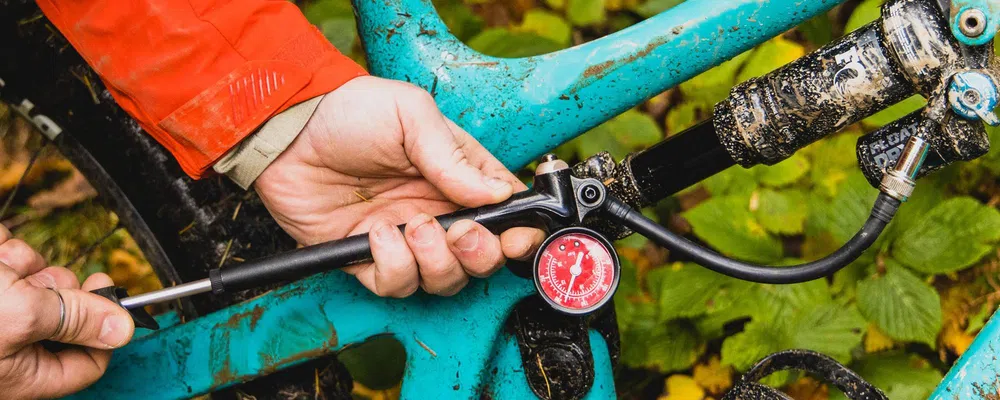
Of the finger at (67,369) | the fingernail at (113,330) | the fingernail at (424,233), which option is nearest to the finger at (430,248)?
the fingernail at (424,233)

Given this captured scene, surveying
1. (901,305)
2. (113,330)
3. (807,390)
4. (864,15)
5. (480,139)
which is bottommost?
(807,390)

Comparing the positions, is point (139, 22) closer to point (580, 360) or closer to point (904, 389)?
point (580, 360)

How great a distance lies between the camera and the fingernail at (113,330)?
1.05m

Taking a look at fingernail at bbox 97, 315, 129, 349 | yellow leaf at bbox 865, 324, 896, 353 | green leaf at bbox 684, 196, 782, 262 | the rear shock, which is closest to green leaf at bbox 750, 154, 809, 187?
green leaf at bbox 684, 196, 782, 262

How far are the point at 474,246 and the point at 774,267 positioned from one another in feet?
1.30

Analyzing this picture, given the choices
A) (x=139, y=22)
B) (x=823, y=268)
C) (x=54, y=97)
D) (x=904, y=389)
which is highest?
(x=54, y=97)

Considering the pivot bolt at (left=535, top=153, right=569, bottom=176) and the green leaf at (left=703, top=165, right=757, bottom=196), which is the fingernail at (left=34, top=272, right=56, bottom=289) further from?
the green leaf at (left=703, top=165, right=757, bottom=196)

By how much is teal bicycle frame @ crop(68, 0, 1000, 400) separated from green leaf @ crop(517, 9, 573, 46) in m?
0.87

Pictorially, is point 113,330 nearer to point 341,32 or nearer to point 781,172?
point 341,32

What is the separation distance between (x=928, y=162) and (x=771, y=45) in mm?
956

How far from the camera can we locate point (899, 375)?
1.68m

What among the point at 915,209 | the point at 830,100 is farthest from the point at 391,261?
the point at 915,209

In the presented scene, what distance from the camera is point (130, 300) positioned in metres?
A: 1.08

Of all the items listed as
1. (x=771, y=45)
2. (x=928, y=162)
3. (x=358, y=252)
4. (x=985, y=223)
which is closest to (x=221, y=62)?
(x=358, y=252)
